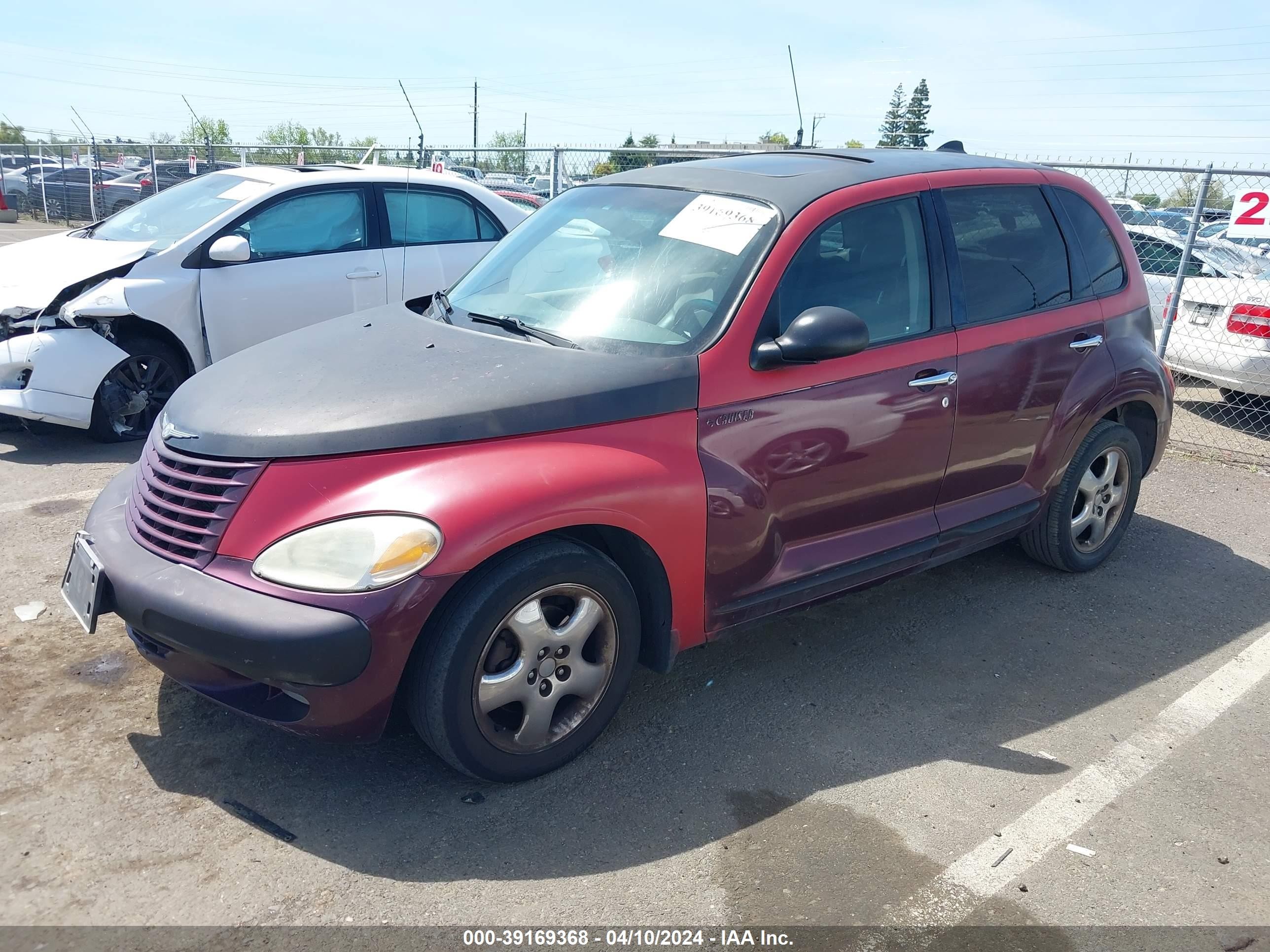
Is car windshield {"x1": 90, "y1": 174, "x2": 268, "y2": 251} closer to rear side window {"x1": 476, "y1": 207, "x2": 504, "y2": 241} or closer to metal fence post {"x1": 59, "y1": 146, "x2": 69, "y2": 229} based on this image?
rear side window {"x1": 476, "y1": 207, "x2": 504, "y2": 241}

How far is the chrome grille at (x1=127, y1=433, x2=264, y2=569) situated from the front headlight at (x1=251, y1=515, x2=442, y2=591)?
208 mm

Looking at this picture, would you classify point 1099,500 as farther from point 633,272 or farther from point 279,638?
point 279,638

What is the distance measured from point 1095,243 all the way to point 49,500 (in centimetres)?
540

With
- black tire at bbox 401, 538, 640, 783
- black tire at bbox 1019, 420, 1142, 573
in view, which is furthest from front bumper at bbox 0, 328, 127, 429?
black tire at bbox 1019, 420, 1142, 573

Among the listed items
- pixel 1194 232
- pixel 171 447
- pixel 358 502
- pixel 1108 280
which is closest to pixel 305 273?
pixel 171 447

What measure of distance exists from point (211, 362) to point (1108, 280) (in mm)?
5297

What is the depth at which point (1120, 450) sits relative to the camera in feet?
15.9

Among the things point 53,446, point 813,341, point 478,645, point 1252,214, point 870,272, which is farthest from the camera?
point 1252,214

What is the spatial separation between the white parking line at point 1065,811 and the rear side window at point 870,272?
5.50ft

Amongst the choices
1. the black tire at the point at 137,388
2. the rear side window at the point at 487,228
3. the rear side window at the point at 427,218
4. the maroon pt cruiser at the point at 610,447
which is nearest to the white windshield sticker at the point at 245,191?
the rear side window at the point at 427,218

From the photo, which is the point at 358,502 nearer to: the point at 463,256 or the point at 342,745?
the point at 342,745

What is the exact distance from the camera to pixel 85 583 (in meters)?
3.04

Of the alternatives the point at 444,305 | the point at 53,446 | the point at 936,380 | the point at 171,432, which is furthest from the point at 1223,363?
the point at 53,446

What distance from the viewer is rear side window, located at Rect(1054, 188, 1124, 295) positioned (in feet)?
14.9
